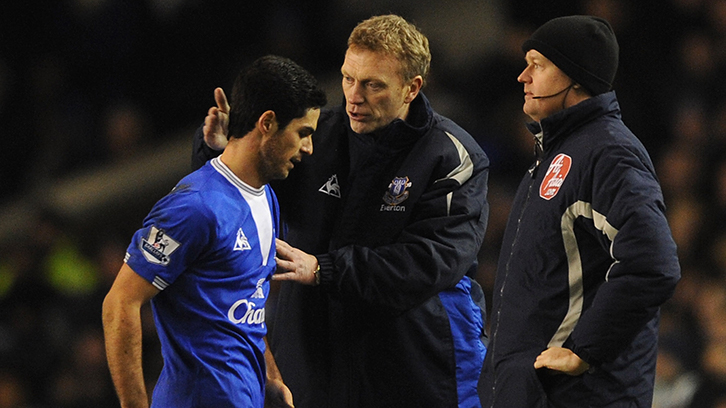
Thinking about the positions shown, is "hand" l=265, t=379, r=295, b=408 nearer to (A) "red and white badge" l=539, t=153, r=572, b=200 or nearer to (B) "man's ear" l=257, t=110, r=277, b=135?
(B) "man's ear" l=257, t=110, r=277, b=135

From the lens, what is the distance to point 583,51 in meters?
3.01

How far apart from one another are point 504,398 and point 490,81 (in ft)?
14.4

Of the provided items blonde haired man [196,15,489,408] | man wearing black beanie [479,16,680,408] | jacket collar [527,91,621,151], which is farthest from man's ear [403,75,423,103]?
jacket collar [527,91,621,151]

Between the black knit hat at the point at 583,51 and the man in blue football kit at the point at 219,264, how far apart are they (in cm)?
75

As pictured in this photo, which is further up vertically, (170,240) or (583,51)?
(583,51)

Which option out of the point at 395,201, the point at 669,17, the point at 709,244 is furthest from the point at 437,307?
the point at 669,17

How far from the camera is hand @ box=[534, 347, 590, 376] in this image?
9.00ft

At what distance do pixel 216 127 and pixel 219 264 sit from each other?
2.30 ft

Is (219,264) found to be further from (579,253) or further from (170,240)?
(579,253)

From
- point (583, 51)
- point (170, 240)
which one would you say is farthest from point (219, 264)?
point (583, 51)

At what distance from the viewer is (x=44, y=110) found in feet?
25.1

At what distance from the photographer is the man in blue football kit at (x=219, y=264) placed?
252cm

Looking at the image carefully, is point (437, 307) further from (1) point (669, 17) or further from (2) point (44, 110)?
(2) point (44, 110)

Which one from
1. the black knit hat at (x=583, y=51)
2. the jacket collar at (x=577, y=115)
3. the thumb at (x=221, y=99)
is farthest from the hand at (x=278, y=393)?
the black knit hat at (x=583, y=51)
